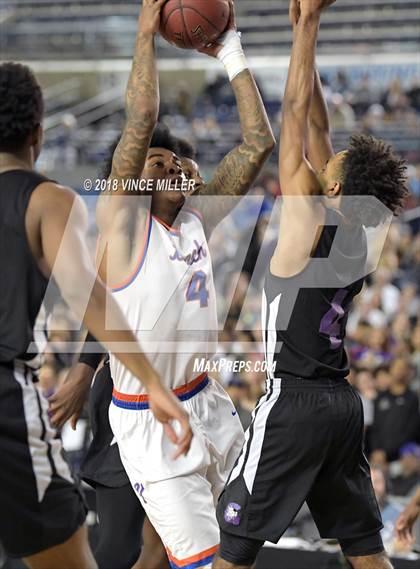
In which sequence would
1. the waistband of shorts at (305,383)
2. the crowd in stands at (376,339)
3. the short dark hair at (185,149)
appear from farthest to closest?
1. the crowd in stands at (376,339)
2. the short dark hair at (185,149)
3. the waistband of shorts at (305,383)

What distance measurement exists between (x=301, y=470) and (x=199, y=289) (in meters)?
0.83

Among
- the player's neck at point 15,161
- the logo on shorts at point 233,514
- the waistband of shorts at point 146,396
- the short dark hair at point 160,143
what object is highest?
the short dark hair at point 160,143

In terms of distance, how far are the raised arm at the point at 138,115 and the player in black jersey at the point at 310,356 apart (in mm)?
509

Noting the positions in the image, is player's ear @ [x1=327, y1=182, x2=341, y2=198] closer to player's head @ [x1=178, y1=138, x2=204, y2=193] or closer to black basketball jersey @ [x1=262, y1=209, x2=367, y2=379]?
black basketball jersey @ [x1=262, y1=209, x2=367, y2=379]

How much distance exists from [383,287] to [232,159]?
6694 millimetres

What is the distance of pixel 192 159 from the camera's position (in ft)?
14.9

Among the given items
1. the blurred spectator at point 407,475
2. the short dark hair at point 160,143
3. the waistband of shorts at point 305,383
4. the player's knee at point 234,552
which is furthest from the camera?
the blurred spectator at point 407,475

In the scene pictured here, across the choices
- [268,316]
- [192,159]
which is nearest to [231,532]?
[268,316]

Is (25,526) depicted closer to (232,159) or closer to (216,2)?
(232,159)

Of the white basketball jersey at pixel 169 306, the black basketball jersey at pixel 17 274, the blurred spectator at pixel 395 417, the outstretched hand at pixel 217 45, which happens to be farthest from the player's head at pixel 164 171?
the blurred spectator at pixel 395 417

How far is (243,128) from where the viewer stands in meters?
3.99

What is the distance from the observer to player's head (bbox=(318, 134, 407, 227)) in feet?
11.9

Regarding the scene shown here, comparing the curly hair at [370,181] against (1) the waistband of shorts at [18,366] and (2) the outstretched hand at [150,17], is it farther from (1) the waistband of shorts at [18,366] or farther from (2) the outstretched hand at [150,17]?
(1) the waistband of shorts at [18,366]

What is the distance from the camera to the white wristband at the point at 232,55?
3.95 m
